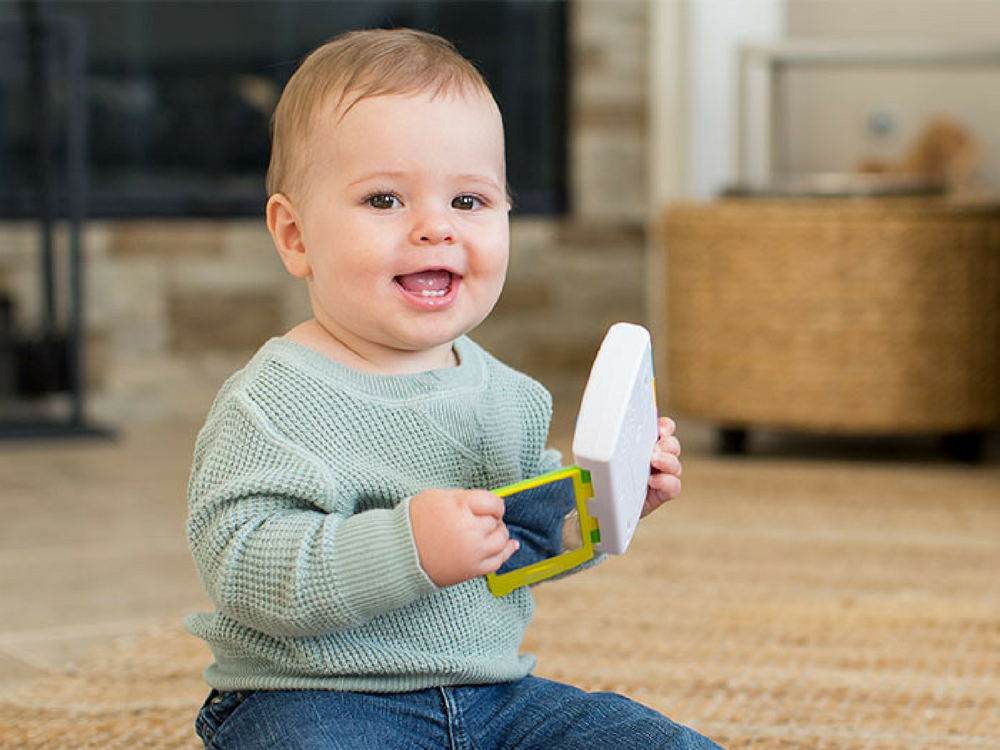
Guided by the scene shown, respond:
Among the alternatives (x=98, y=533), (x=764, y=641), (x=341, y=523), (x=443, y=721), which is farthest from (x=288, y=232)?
(x=98, y=533)

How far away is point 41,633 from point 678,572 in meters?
0.66

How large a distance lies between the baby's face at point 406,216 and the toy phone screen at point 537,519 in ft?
0.37

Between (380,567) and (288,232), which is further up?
(288,232)

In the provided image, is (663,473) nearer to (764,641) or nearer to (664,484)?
(664,484)

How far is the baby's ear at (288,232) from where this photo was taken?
809 mm

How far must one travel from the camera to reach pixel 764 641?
130 centimetres

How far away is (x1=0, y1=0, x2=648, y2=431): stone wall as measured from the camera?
2684 mm

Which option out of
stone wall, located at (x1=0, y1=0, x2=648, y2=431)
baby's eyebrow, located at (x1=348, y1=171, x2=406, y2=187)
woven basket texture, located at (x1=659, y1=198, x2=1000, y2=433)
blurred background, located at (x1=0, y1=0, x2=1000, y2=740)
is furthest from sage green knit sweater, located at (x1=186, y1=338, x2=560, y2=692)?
stone wall, located at (x1=0, y1=0, x2=648, y2=431)

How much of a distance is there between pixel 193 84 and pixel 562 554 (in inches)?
84.7

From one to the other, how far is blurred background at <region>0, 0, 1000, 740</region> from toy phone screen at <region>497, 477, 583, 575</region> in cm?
117

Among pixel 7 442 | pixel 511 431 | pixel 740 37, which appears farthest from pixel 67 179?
pixel 511 431

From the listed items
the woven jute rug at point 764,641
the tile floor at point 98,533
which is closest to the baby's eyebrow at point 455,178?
the woven jute rug at point 764,641

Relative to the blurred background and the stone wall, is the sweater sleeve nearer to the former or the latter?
the blurred background

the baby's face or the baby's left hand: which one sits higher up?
the baby's face
